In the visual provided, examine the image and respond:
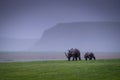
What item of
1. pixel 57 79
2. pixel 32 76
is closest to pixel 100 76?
pixel 57 79

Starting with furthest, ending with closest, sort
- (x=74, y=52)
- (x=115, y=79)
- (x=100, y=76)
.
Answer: (x=74, y=52)
(x=100, y=76)
(x=115, y=79)

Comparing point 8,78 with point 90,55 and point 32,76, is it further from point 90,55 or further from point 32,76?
point 90,55

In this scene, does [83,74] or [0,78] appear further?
A: [83,74]

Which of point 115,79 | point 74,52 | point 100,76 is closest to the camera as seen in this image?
point 115,79

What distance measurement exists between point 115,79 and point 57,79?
3608mm

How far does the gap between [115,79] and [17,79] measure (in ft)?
20.1

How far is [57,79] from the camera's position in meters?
19.3

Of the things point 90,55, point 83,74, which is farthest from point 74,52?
point 83,74

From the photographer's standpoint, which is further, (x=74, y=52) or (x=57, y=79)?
(x=74, y=52)

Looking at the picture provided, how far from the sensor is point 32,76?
20609 mm

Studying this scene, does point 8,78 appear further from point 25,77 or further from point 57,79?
point 57,79

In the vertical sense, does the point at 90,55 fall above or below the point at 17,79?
above

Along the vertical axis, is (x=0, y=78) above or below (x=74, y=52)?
below

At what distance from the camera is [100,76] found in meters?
20.2
